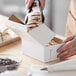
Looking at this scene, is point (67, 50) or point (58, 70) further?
point (67, 50)

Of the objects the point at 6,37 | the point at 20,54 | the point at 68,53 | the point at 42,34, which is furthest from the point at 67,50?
the point at 6,37

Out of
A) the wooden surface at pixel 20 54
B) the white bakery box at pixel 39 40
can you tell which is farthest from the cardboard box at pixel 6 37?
the white bakery box at pixel 39 40

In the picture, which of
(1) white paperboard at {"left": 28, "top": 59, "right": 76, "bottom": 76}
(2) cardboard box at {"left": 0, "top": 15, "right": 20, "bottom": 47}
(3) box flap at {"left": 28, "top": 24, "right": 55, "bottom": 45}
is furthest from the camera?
(2) cardboard box at {"left": 0, "top": 15, "right": 20, "bottom": 47}

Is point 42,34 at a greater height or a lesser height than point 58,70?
greater

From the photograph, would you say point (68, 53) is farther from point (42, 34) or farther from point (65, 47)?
point (42, 34)

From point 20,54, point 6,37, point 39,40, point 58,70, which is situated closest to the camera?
point 58,70

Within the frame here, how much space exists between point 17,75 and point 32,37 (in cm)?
27

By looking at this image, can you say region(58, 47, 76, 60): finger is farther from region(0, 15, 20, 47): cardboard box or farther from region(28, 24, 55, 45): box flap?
region(0, 15, 20, 47): cardboard box

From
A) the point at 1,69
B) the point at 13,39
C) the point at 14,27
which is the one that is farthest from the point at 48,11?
the point at 1,69

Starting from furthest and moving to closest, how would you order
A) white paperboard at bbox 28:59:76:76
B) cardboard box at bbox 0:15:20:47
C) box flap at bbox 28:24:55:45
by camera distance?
cardboard box at bbox 0:15:20:47, box flap at bbox 28:24:55:45, white paperboard at bbox 28:59:76:76

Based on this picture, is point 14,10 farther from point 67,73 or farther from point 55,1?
point 67,73

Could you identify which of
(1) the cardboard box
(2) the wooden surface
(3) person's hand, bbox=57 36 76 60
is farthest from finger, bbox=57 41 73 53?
(1) the cardboard box

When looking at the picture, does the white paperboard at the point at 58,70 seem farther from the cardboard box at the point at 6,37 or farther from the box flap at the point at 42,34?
the cardboard box at the point at 6,37

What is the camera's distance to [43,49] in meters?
1.22
